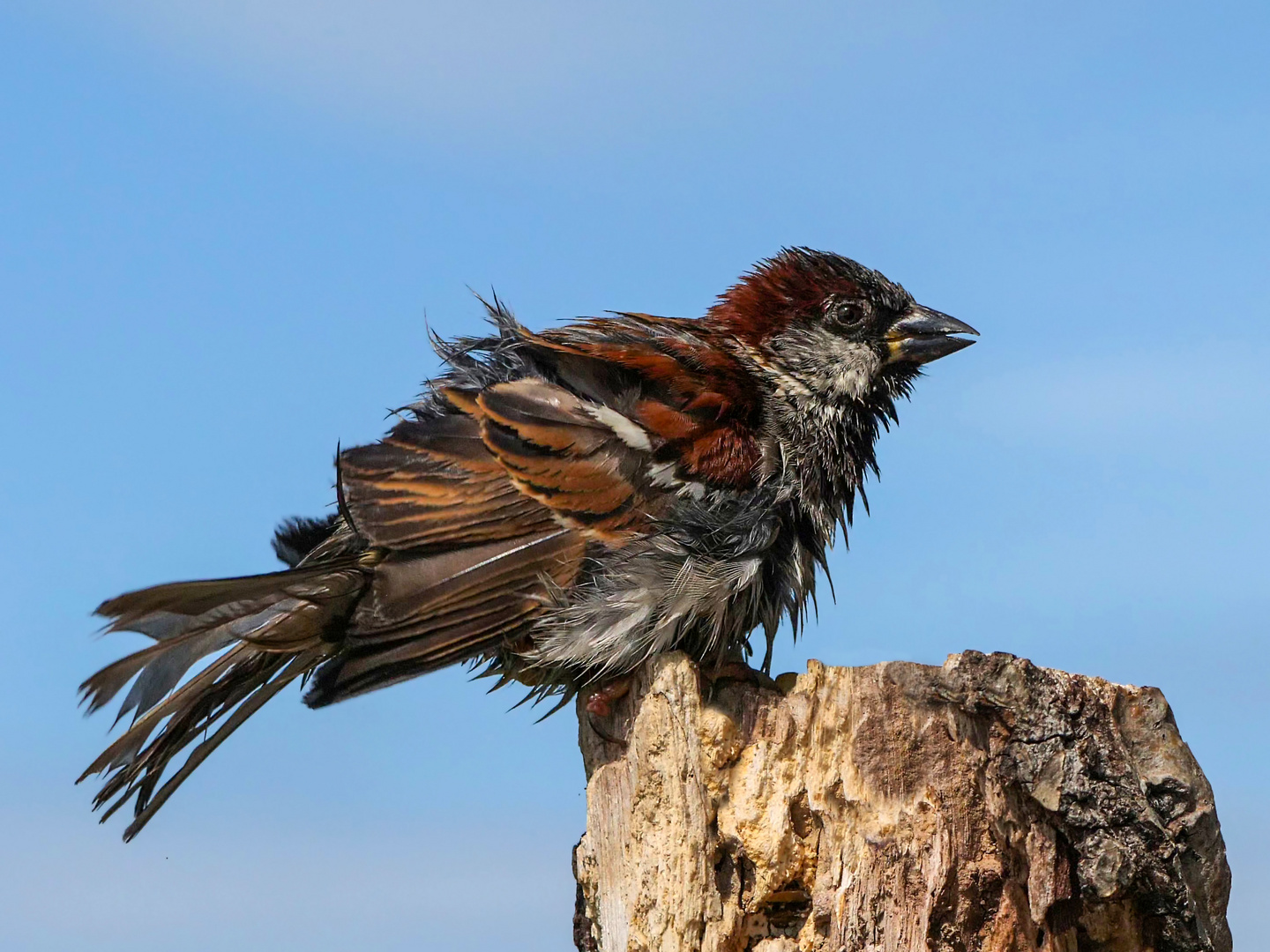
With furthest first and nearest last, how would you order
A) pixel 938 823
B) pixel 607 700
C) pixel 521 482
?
1. pixel 521 482
2. pixel 607 700
3. pixel 938 823

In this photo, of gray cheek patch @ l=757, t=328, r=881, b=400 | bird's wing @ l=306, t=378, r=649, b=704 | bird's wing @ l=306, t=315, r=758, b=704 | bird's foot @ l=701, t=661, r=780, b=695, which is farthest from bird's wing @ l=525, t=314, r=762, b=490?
bird's foot @ l=701, t=661, r=780, b=695

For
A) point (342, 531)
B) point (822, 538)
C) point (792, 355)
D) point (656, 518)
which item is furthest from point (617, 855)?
point (792, 355)

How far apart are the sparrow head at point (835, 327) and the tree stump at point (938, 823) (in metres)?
1.73

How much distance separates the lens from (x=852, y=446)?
5.34m

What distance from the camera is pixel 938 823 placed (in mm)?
3787

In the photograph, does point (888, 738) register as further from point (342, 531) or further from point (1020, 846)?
point (342, 531)

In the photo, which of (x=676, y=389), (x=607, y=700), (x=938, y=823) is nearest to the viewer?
(x=938, y=823)

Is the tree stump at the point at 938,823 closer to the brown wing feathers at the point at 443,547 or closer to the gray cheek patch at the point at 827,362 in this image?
the brown wing feathers at the point at 443,547

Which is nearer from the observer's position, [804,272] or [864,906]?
[864,906]

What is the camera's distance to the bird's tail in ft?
15.9

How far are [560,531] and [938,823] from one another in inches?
69.8

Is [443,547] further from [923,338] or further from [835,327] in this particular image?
[923,338]

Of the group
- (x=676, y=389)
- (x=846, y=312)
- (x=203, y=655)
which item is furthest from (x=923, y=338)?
(x=203, y=655)

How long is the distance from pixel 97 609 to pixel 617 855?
222 cm
